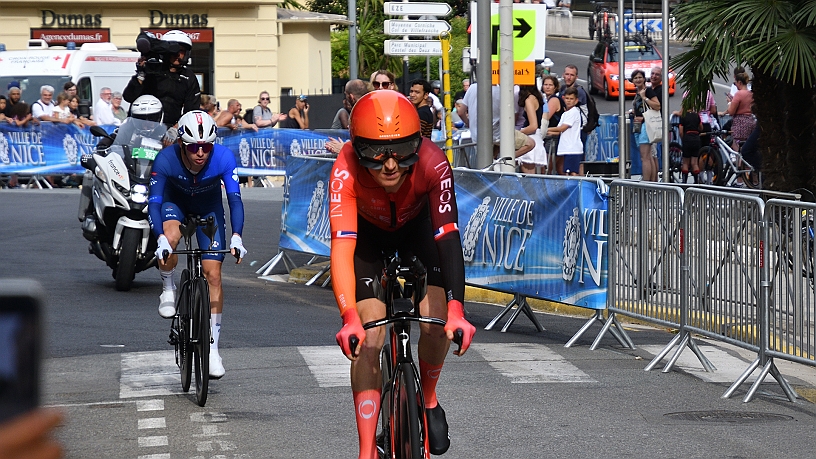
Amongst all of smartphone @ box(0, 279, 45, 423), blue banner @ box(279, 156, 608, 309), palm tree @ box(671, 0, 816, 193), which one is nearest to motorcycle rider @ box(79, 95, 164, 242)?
blue banner @ box(279, 156, 608, 309)

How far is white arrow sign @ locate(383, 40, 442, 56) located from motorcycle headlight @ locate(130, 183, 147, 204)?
25.8 ft

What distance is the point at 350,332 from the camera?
471cm

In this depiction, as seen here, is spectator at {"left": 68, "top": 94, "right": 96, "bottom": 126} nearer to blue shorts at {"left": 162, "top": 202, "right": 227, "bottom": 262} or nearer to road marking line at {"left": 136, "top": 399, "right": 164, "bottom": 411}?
blue shorts at {"left": 162, "top": 202, "right": 227, "bottom": 262}

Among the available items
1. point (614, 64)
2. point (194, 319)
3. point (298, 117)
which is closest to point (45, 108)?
point (298, 117)

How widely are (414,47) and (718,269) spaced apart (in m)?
11.4

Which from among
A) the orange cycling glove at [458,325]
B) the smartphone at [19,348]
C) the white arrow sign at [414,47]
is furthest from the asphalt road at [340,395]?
the white arrow sign at [414,47]

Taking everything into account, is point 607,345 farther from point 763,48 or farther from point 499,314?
point 763,48

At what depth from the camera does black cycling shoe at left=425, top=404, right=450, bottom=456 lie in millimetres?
5324

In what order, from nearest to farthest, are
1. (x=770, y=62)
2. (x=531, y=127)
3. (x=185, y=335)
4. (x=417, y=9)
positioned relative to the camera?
(x=185, y=335) → (x=770, y=62) → (x=531, y=127) → (x=417, y=9)

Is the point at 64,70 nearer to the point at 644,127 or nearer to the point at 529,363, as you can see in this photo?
the point at 644,127

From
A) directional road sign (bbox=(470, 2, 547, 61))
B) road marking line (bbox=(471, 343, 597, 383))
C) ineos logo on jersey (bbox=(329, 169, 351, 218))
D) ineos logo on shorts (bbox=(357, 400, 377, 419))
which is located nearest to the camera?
ineos logo on jersey (bbox=(329, 169, 351, 218))

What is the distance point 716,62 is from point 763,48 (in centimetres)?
68

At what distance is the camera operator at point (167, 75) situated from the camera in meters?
12.3

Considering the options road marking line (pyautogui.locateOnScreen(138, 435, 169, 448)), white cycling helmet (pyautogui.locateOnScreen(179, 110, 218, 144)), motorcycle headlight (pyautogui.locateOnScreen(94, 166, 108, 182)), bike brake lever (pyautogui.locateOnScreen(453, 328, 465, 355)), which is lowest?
road marking line (pyautogui.locateOnScreen(138, 435, 169, 448))
